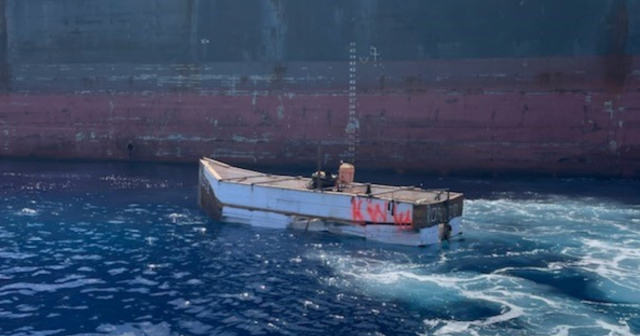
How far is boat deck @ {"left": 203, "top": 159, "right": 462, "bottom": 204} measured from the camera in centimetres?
1839

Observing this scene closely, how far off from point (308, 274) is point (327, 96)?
1706cm

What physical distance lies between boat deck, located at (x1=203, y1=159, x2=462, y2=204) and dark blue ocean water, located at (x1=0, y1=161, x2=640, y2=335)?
1.59 m

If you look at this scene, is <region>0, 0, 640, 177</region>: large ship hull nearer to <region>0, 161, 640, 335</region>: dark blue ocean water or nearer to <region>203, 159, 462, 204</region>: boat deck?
<region>0, 161, 640, 335</region>: dark blue ocean water

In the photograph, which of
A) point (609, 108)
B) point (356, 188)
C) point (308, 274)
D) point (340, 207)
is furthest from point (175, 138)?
point (609, 108)

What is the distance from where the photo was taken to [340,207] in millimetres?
18391

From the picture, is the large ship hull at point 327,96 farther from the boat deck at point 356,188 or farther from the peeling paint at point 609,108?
the boat deck at point 356,188

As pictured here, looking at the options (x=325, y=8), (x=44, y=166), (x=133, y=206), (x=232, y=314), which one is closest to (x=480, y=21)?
(x=325, y=8)

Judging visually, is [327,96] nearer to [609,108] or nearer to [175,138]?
[175,138]

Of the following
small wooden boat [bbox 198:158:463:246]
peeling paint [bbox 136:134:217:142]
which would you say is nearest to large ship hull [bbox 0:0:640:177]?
peeling paint [bbox 136:134:217:142]

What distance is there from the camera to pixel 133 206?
22797 mm

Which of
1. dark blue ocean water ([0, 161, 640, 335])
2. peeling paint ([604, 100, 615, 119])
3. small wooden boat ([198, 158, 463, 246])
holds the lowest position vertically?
dark blue ocean water ([0, 161, 640, 335])

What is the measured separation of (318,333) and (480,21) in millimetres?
22052

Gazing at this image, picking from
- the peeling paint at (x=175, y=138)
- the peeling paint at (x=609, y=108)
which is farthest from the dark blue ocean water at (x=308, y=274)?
the peeling paint at (x=175, y=138)

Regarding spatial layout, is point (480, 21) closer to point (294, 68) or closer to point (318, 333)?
point (294, 68)
